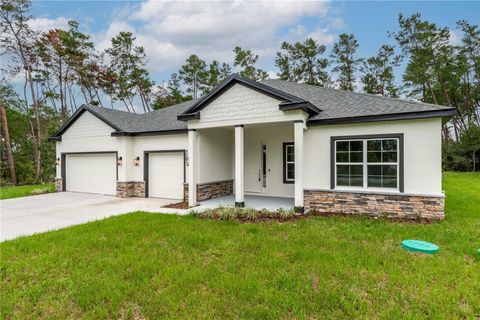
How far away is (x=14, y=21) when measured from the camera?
1797 centimetres

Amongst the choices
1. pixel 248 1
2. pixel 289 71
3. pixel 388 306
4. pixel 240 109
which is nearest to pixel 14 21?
pixel 248 1

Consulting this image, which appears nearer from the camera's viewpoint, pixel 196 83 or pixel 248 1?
pixel 248 1

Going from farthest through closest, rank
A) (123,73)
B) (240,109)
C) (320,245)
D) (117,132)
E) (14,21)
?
(123,73) → (14,21) → (117,132) → (240,109) → (320,245)

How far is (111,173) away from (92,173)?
1.39m

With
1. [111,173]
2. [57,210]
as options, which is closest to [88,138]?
[111,173]

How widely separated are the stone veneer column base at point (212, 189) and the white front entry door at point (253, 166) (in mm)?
825

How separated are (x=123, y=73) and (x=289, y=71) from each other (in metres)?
16.3

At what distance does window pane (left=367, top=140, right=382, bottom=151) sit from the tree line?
64.4ft

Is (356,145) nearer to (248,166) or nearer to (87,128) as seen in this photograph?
(248,166)

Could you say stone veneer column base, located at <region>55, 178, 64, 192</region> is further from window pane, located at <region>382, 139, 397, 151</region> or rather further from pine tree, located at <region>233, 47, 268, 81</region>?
pine tree, located at <region>233, 47, 268, 81</region>

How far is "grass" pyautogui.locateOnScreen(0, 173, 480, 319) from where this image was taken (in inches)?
125

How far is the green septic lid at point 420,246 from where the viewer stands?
4641mm

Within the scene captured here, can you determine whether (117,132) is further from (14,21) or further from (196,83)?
(196,83)

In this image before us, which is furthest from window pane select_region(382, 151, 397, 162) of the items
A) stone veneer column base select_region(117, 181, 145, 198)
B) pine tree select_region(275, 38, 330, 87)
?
pine tree select_region(275, 38, 330, 87)
